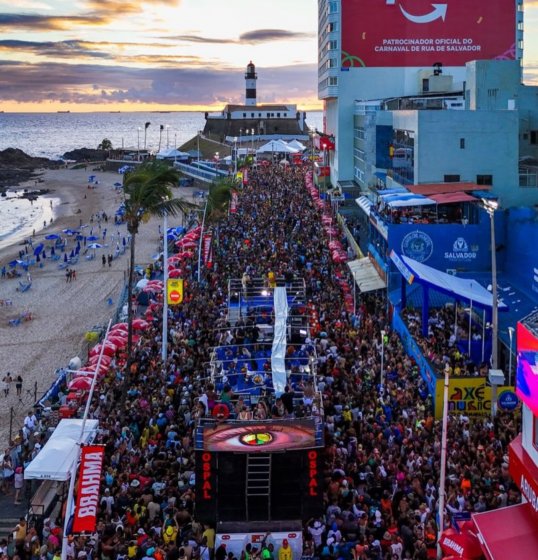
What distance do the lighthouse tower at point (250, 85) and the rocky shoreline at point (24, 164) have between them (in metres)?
31.2

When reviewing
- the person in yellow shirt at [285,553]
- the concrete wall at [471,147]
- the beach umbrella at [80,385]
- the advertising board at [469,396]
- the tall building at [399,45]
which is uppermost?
the tall building at [399,45]

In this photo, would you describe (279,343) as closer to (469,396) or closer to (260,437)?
(469,396)

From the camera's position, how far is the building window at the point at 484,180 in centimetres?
3397

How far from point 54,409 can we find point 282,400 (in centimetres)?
784

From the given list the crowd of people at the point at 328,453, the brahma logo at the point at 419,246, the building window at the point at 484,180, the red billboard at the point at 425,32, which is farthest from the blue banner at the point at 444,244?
the red billboard at the point at 425,32

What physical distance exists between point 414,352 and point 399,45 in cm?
4354

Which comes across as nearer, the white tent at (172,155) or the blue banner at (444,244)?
the blue banner at (444,244)

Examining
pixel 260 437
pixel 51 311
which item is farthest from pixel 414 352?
pixel 51 311

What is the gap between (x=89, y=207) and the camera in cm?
8425

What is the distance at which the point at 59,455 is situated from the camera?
17.2 m

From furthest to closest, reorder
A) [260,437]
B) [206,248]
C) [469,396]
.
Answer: [206,248], [469,396], [260,437]

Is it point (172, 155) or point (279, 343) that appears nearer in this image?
point (279, 343)

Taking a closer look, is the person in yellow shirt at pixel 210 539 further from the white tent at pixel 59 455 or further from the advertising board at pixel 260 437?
the white tent at pixel 59 455

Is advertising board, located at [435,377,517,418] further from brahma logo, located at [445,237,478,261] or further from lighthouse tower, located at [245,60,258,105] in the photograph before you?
lighthouse tower, located at [245,60,258,105]
